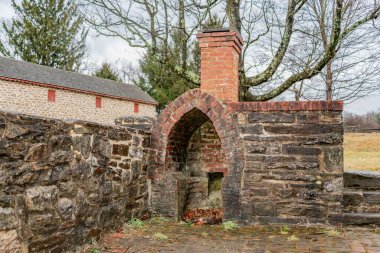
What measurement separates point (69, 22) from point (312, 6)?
24194 millimetres

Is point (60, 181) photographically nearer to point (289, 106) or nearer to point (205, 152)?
point (289, 106)

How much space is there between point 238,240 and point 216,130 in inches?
74.1

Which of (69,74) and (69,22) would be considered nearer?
(69,74)

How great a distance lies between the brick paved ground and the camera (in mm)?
4828

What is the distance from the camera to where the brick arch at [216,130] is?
21.0 feet

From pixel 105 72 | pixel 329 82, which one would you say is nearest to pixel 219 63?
pixel 329 82

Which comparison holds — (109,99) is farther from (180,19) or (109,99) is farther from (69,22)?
(180,19)

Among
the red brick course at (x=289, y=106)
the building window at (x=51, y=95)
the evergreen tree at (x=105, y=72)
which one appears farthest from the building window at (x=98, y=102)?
the red brick course at (x=289, y=106)

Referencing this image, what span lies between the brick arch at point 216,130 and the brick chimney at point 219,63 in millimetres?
258

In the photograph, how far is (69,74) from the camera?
27.2 metres

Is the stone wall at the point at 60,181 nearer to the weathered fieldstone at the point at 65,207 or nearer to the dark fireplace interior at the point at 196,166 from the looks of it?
the weathered fieldstone at the point at 65,207

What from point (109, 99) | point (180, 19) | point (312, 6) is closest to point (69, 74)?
point (109, 99)

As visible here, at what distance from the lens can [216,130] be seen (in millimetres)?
6488

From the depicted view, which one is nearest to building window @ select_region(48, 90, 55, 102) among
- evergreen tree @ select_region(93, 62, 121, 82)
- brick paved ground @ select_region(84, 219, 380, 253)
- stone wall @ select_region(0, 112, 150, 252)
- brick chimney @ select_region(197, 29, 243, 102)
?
evergreen tree @ select_region(93, 62, 121, 82)
